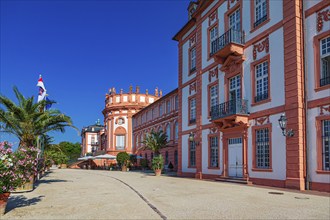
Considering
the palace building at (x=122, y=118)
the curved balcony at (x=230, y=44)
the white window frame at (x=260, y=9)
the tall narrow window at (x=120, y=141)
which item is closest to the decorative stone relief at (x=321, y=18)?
the white window frame at (x=260, y=9)

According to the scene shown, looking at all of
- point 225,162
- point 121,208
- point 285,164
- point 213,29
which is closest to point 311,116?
point 285,164

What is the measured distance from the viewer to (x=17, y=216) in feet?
28.2

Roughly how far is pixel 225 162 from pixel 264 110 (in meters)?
4.66

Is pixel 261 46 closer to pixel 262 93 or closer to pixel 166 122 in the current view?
pixel 262 93

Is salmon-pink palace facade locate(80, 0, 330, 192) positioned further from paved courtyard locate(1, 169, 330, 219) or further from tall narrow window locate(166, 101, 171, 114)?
tall narrow window locate(166, 101, 171, 114)

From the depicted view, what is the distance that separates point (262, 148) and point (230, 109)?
2858 mm

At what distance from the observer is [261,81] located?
17.9m

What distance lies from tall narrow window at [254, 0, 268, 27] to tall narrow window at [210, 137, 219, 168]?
7.60 meters

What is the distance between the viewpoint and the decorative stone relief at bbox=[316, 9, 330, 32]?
14.2m

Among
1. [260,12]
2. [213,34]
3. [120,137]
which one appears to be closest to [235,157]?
[260,12]

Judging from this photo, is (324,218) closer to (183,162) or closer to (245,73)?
(245,73)

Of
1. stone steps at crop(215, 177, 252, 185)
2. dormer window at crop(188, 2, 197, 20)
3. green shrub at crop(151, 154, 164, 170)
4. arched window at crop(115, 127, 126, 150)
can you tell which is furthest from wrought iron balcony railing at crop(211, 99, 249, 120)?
arched window at crop(115, 127, 126, 150)

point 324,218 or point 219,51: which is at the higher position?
point 219,51

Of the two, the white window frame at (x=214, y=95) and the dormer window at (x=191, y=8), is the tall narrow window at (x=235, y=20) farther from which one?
the dormer window at (x=191, y=8)
